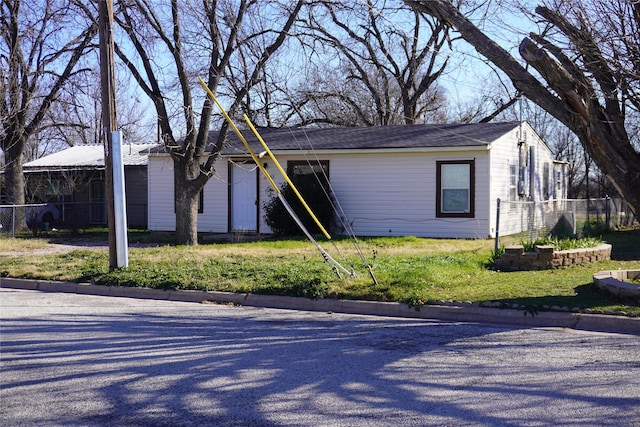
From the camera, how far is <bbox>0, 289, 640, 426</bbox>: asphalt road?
221 inches

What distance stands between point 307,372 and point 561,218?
518 inches

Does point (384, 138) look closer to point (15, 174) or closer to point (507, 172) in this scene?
point (507, 172)

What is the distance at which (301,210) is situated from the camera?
21516 mm

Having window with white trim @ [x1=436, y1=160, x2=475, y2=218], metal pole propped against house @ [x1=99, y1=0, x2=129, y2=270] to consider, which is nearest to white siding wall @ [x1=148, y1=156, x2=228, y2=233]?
window with white trim @ [x1=436, y1=160, x2=475, y2=218]

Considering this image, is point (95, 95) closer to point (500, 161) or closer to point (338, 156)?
point (338, 156)

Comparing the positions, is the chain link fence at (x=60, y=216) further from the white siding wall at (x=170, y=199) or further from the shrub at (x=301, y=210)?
the shrub at (x=301, y=210)

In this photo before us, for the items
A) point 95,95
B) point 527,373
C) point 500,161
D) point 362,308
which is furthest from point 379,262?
point 95,95

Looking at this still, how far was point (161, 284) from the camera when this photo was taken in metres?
12.4

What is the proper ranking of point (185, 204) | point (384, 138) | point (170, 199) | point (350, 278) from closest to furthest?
1. point (350, 278)
2. point (185, 204)
3. point (384, 138)
4. point (170, 199)

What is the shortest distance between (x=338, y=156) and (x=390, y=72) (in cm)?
1388

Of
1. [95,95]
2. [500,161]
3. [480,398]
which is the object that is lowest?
[480,398]

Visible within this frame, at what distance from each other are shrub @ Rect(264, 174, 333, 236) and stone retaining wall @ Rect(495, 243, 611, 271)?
28.0 feet

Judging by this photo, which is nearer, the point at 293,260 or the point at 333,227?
the point at 293,260

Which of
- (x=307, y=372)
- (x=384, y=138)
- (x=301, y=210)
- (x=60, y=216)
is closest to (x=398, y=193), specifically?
(x=384, y=138)
